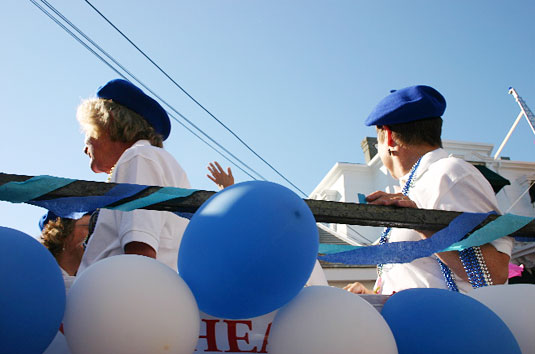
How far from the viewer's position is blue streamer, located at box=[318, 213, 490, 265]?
1.49 meters

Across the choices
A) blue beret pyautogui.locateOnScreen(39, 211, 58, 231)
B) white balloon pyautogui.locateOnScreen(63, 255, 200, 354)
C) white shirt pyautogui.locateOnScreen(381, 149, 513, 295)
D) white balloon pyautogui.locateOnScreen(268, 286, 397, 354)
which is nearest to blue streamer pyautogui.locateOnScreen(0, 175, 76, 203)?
white balloon pyautogui.locateOnScreen(63, 255, 200, 354)

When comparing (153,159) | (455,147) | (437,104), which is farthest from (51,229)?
(455,147)

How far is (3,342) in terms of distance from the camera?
2.73 ft

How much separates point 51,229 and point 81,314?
2094 mm

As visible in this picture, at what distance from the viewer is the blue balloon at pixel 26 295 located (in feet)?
2.76

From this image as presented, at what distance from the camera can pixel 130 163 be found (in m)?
1.75

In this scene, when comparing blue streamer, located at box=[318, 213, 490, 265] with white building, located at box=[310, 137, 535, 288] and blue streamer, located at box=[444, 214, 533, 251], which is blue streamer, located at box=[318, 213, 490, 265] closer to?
blue streamer, located at box=[444, 214, 533, 251]

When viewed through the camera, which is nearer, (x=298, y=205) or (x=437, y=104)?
(x=298, y=205)

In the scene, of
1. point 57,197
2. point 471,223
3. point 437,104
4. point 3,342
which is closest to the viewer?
point 3,342

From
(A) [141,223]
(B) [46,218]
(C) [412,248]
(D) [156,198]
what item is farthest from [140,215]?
(B) [46,218]

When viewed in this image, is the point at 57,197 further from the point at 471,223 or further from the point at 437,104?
the point at 437,104

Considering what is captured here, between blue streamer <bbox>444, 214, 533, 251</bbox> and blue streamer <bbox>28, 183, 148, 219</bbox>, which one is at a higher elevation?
blue streamer <bbox>28, 183, 148, 219</bbox>

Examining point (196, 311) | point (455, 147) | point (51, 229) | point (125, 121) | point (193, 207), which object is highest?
point (125, 121)

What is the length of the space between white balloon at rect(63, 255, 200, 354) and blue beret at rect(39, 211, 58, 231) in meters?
2.12
